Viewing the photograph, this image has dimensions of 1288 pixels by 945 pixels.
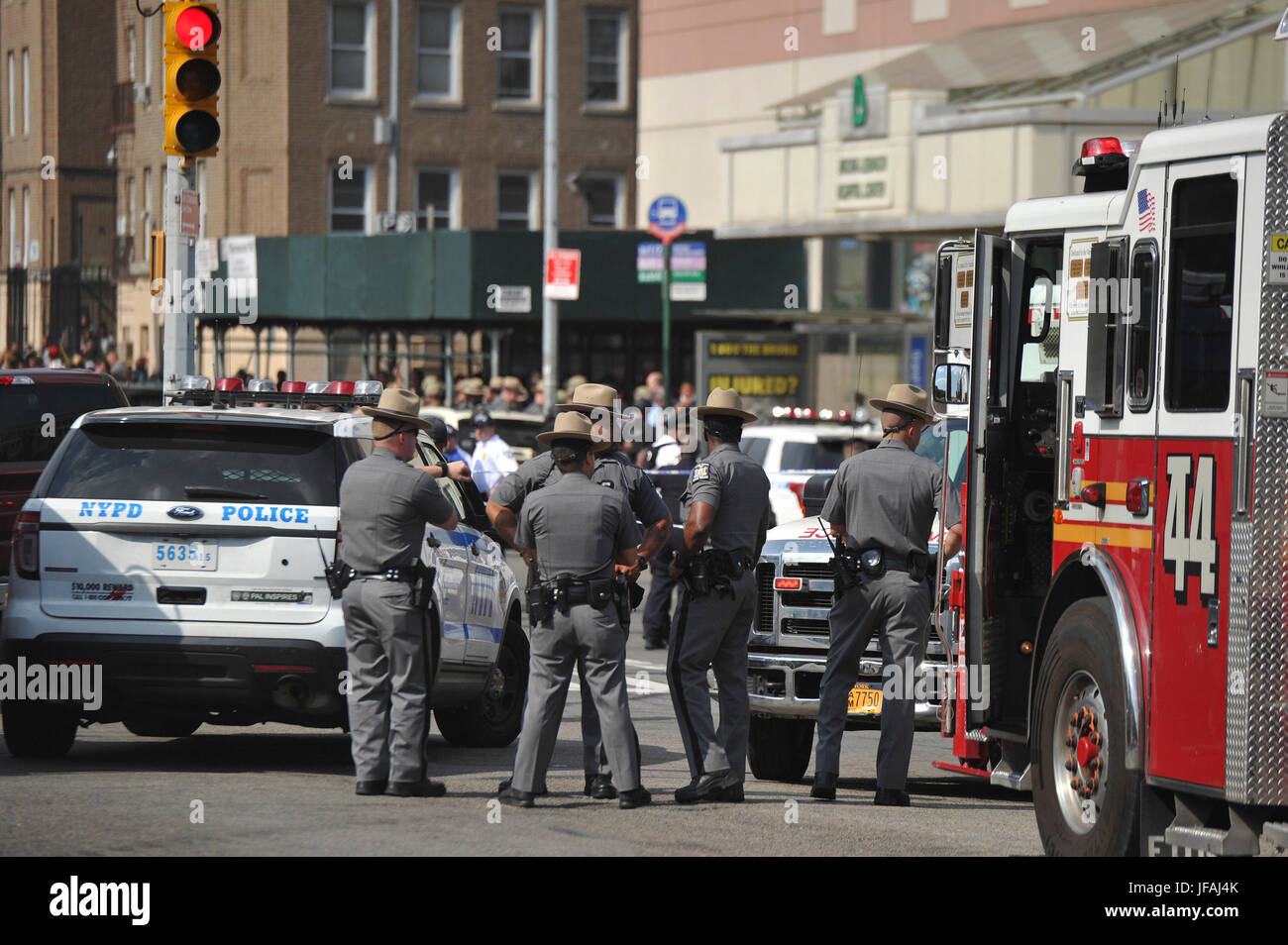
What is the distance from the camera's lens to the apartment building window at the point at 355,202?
155 ft

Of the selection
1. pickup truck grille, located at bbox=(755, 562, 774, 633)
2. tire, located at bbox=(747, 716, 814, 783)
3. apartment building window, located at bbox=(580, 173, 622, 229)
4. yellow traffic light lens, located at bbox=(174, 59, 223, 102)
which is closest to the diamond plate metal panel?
pickup truck grille, located at bbox=(755, 562, 774, 633)

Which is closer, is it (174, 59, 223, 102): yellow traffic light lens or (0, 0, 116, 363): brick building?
(174, 59, 223, 102): yellow traffic light lens

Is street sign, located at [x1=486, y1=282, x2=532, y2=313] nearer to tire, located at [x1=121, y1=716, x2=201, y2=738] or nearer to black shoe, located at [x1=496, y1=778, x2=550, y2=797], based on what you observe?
tire, located at [x1=121, y1=716, x2=201, y2=738]

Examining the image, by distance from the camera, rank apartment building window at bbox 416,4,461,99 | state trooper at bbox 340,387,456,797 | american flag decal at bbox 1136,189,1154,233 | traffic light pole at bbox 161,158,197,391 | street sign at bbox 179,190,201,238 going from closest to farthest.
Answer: american flag decal at bbox 1136,189,1154,233 → state trooper at bbox 340,387,456,797 → traffic light pole at bbox 161,158,197,391 → street sign at bbox 179,190,201,238 → apartment building window at bbox 416,4,461,99

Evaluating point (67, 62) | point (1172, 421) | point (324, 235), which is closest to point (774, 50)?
point (324, 235)

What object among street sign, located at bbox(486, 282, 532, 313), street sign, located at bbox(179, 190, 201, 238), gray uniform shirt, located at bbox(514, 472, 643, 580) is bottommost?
gray uniform shirt, located at bbox(514, 472, 643, 580)

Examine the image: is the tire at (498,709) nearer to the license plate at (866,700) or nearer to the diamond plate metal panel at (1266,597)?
the license plate at (866,700)

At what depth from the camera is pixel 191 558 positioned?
414 inches

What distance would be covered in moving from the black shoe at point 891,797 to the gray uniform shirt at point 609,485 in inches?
69.3

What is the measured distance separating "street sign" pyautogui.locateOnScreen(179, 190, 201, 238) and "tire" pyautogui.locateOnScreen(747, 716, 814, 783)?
543 cm

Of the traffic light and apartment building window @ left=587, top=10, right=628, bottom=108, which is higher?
apartment building window @ left=587, top=10, right=628, bottom=108

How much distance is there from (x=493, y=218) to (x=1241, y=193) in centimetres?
4158

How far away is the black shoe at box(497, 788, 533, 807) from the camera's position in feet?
32.4

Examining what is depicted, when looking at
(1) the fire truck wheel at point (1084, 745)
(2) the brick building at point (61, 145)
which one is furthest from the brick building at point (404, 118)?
(1) the fire truck wheel at point (1084, 745)
